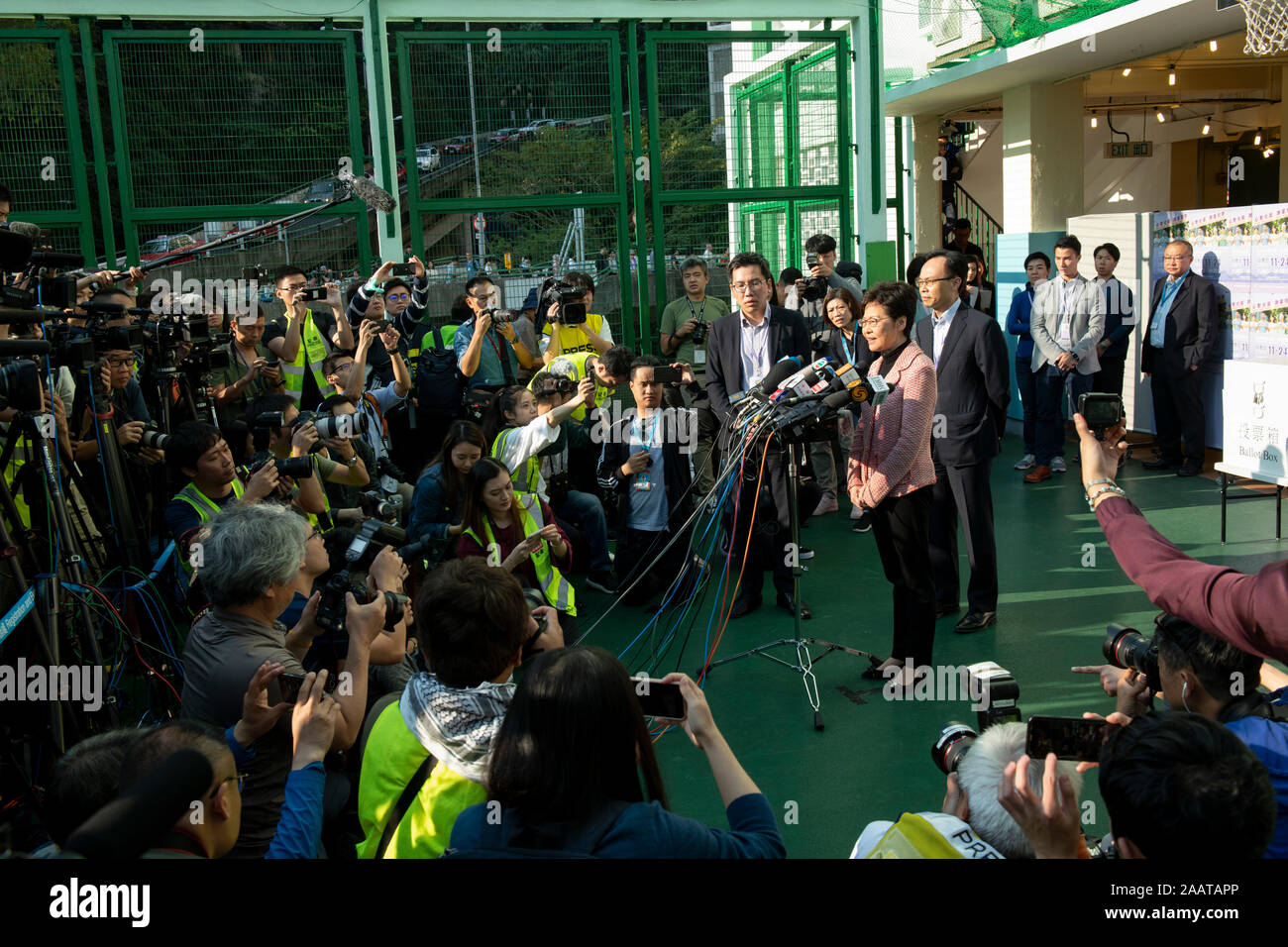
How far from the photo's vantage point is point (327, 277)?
27.9 feet

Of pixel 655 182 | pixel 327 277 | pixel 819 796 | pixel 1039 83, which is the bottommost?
pixel 819 796

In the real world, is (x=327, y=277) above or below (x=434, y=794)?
above

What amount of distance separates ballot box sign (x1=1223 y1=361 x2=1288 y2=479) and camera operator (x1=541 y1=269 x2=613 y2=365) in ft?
12.7

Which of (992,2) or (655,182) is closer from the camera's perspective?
(655,182)

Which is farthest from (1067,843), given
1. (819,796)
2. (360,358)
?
(360,358)

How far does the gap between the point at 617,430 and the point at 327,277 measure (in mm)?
3630

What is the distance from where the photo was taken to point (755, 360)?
567 centimetres

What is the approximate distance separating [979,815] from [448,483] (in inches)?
130

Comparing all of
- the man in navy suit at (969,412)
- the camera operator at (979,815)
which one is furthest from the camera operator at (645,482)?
the camera operator at (979,815)

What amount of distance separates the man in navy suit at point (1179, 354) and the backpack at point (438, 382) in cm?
535

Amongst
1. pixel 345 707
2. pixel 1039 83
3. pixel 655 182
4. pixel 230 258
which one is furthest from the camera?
pixel 1039 83

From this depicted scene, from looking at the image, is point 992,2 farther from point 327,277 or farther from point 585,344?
point 327,277

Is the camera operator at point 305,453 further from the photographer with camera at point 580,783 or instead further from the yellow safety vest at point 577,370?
the photographer with camera at point 580,783

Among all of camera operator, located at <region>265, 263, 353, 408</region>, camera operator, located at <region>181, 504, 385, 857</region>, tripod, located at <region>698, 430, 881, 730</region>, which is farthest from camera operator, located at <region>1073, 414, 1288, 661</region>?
camera operator, located at <region>265, 263, 353, 408</region>
